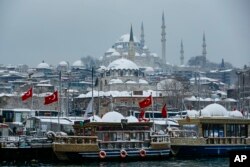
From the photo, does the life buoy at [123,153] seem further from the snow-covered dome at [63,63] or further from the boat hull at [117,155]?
the snow-covered dome at [63,63]

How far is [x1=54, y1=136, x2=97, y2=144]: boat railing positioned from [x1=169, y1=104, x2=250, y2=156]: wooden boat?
5.40 metres

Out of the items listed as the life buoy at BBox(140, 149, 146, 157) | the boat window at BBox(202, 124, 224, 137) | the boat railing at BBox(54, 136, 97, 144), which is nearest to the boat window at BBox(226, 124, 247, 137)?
the boat window at BBox(202, 124, 224, 137)

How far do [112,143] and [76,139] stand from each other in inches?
81.9

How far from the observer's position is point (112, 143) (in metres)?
30.5

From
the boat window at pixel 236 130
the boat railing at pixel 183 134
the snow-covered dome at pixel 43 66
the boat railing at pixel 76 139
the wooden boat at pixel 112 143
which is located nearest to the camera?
the boat railing at pixel 76 139

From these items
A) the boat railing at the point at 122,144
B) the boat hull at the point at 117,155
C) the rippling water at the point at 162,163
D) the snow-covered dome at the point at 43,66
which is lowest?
the rippling water at the point at 162,163

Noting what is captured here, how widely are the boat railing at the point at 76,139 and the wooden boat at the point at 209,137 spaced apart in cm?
540

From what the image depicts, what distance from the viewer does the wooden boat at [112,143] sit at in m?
29.3

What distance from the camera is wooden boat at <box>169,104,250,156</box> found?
109 ft

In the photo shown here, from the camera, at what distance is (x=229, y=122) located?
3394 cm

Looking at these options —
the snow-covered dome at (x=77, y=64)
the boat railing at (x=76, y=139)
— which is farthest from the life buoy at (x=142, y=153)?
the snow-covered dome at (x=77, y=64)

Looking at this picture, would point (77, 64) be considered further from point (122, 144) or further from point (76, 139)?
point (76, 139)

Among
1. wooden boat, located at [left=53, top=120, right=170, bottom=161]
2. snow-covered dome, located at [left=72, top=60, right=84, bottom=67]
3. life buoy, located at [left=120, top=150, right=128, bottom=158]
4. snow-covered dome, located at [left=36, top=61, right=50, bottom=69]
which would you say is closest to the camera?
wooden boat, located at [left=53, top=120, right=170, bottom=161]

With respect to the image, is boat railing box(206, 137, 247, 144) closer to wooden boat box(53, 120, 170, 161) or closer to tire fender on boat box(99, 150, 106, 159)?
wooden boat box(53, 120, 170, 161)
